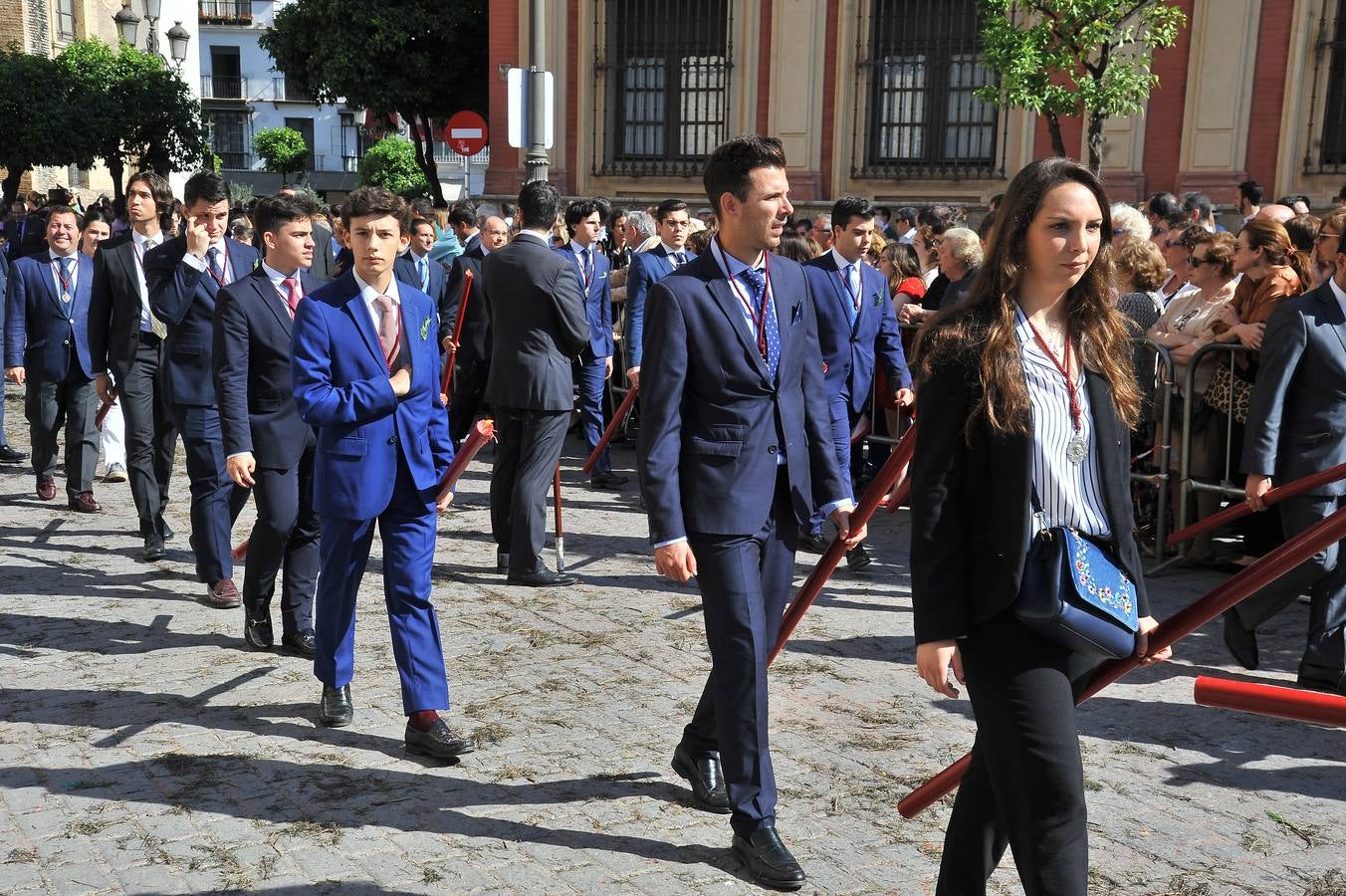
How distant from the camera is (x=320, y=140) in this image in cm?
6875

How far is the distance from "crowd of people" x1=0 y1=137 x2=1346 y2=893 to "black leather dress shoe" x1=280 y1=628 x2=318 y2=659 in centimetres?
5

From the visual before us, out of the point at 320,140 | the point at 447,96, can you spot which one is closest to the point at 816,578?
the point at 447,96

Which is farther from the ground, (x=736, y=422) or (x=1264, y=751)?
(x=736, y=422)

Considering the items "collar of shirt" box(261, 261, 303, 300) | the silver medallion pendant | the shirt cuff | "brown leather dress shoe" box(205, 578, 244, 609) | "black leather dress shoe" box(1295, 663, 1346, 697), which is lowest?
"brown leather dress shoe" box(205, 578, 244, 609)

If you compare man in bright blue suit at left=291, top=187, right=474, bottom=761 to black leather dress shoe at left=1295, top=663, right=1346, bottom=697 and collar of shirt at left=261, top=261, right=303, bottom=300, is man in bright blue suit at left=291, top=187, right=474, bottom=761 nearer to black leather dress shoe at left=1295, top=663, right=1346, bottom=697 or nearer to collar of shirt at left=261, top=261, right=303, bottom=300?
collar of shirt at left=261, top=261, right=303, bottom=300

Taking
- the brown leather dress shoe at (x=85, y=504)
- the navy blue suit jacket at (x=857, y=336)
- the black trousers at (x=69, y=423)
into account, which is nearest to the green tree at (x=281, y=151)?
the black trousers at (x=69, y=423)

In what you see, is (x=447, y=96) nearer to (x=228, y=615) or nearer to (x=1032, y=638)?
(x=228, y=615)

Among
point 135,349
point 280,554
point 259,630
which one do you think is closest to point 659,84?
point 135,349

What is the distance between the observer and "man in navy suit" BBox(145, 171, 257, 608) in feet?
23.5

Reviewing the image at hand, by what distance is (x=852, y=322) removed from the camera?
8047 millimetres

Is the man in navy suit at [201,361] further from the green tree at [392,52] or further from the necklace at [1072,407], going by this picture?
the green tree at [392,52]

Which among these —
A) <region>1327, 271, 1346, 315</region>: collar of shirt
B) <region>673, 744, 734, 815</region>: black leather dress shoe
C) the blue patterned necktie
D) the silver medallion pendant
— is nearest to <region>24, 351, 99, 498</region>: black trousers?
<region>673, 744, 734, 815</region>: black leather dress shoe

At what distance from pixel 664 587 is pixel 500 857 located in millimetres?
3515

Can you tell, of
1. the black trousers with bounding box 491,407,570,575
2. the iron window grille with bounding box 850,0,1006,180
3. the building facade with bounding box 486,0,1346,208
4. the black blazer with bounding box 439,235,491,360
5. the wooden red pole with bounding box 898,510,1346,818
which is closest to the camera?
the wooden red pole with bounding box 898,510,1346,818
